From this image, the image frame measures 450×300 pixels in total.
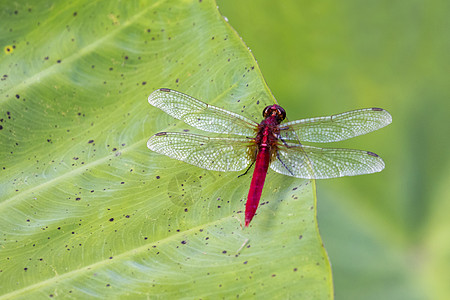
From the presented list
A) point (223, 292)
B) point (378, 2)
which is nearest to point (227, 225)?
point (223, 292)

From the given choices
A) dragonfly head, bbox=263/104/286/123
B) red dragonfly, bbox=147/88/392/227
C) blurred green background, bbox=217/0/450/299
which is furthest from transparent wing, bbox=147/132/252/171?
blurred green background, bbox=217/0/450/299

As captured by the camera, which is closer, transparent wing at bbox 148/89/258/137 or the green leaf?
the green leaf

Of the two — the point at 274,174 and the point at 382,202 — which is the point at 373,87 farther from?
the point at 274,174

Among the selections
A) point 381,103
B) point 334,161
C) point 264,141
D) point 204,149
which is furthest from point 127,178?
point 381,103

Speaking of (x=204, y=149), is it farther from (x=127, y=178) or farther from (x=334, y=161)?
(x=334, y=161)

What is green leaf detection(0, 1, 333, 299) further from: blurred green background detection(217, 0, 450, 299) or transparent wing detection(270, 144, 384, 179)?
blurred green background detection(217, 0, 450, 299)

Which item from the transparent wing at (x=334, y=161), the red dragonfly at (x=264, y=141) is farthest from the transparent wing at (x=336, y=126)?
the transparent wing at (x=334, y=161)
